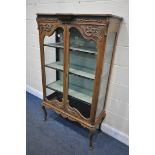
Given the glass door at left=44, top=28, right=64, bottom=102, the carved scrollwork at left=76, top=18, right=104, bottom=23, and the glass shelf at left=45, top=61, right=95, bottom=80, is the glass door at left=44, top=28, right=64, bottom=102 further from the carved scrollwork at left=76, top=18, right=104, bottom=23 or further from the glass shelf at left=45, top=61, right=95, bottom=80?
the carved scrollwork at left=76, top=18, right=104, bottom=23

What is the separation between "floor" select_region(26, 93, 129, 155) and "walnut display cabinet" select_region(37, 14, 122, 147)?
25cm

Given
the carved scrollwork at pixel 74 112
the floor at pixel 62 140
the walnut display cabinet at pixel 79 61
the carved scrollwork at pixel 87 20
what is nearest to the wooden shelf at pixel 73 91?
the walnut display cabinet at pixel 79 61

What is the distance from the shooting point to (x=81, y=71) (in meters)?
2.02

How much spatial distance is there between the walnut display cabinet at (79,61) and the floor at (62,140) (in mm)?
247

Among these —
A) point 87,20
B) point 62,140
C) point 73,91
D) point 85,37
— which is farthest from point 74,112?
point 87,20

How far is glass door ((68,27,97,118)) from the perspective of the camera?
1.88 m

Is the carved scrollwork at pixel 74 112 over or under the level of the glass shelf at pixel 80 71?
under

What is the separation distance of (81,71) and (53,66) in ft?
1.36

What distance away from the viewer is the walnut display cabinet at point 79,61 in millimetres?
1584

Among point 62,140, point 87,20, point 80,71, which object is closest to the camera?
point 87,20

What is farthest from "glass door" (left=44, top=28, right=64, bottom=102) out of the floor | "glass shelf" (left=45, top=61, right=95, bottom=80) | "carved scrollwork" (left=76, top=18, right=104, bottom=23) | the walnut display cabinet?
"carved scrollwork" (left=76, top=18, right=104, bottom=23)

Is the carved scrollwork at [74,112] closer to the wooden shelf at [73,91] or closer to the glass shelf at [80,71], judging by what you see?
the wooden shelf at [73,91]

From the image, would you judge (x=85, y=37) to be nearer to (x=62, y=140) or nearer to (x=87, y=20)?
(x=87, y=20)
